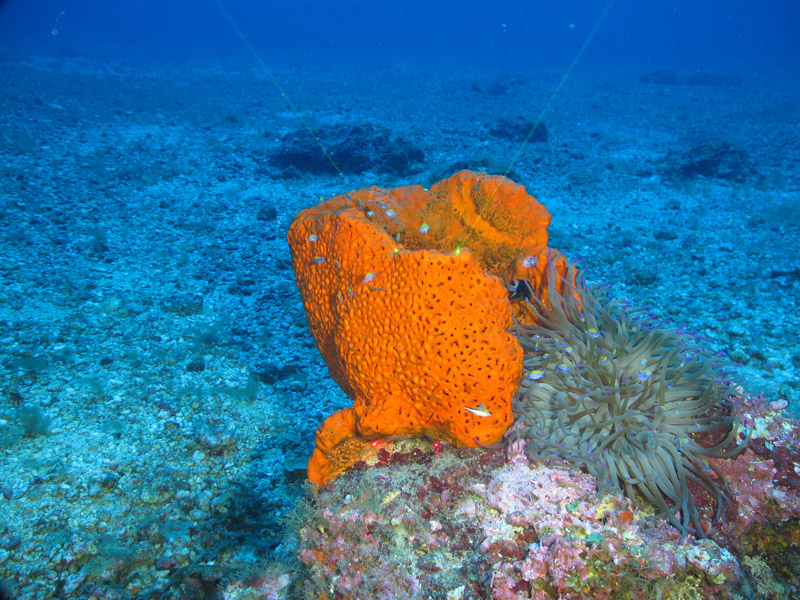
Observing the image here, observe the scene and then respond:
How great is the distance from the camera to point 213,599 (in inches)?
109

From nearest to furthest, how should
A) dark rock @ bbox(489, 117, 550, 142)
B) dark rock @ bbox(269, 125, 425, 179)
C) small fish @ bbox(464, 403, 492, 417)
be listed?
small fish @ bbox(464, 403, 492, 417) < dark rock @ bbox(269, 125, 425, 179) < dark rock @ bbox(489, 117, 550, 142)

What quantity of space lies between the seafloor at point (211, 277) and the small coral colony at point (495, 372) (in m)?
1.46

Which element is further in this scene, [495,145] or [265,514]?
[495,145]

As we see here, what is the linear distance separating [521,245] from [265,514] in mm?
2985

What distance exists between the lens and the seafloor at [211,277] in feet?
10.7

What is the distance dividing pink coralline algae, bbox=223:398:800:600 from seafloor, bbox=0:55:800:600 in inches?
39.1

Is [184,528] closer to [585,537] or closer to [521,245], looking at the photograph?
[585,537]

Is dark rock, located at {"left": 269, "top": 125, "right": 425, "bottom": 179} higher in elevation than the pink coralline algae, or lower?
higher

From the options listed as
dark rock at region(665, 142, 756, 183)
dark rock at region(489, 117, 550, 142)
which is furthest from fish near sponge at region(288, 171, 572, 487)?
dark rock at region(489, 117, 550, 142)

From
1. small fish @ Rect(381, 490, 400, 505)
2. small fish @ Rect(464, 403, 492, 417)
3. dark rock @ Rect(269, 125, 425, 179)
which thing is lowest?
small fish @ Rect(381, 490, 400, 505)

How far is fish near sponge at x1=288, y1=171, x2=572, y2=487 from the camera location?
206 cm

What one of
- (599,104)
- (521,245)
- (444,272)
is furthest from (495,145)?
(444,272)

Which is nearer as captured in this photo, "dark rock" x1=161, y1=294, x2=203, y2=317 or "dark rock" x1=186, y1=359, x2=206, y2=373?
"dark rock" x1=186, y1=359, x2=206, y2=373

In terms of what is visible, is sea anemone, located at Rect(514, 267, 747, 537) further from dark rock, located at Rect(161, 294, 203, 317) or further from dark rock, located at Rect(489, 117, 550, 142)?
dark rock, located at Rect(489, 117, 550, 142)
